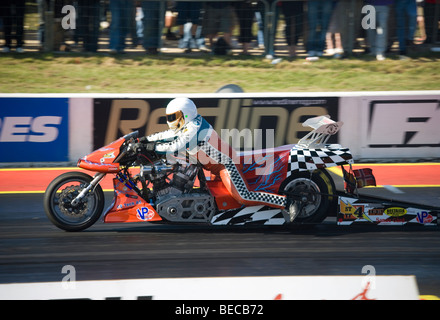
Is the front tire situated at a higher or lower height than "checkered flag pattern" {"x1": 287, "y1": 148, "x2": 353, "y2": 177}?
lower

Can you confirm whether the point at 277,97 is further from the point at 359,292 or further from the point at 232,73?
the point at 359,292

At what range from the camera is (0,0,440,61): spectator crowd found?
12516mm

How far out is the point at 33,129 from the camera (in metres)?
9.99

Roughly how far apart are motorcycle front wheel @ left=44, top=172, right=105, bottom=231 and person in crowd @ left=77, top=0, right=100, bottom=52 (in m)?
6.65

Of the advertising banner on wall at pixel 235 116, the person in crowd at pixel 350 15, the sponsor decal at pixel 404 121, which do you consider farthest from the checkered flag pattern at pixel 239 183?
the person in crowd at pixel 350 15

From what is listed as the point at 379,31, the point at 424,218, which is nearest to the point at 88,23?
the point at 379,31

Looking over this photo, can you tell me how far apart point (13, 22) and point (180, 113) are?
294 inches

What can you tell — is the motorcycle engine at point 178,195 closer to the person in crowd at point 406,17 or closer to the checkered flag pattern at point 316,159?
the checkered flag pattern at point 316,159

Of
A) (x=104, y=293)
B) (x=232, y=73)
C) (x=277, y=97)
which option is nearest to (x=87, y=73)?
(x=232, y=73)

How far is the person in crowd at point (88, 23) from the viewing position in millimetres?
12367

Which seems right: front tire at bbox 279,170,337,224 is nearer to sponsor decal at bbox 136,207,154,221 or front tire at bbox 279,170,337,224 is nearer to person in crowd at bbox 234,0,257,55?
sponsor decal at bbox 136,207,154,221

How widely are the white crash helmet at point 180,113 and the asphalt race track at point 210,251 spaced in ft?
4.32

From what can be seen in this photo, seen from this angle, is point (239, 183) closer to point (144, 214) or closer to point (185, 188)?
point (185, 188)

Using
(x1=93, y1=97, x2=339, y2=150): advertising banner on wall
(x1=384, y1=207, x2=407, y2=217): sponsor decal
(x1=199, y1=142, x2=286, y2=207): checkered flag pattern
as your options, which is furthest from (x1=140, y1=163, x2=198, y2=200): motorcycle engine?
(x1=93, y1=97, x2=339, y2=150): advertising banner on wall
